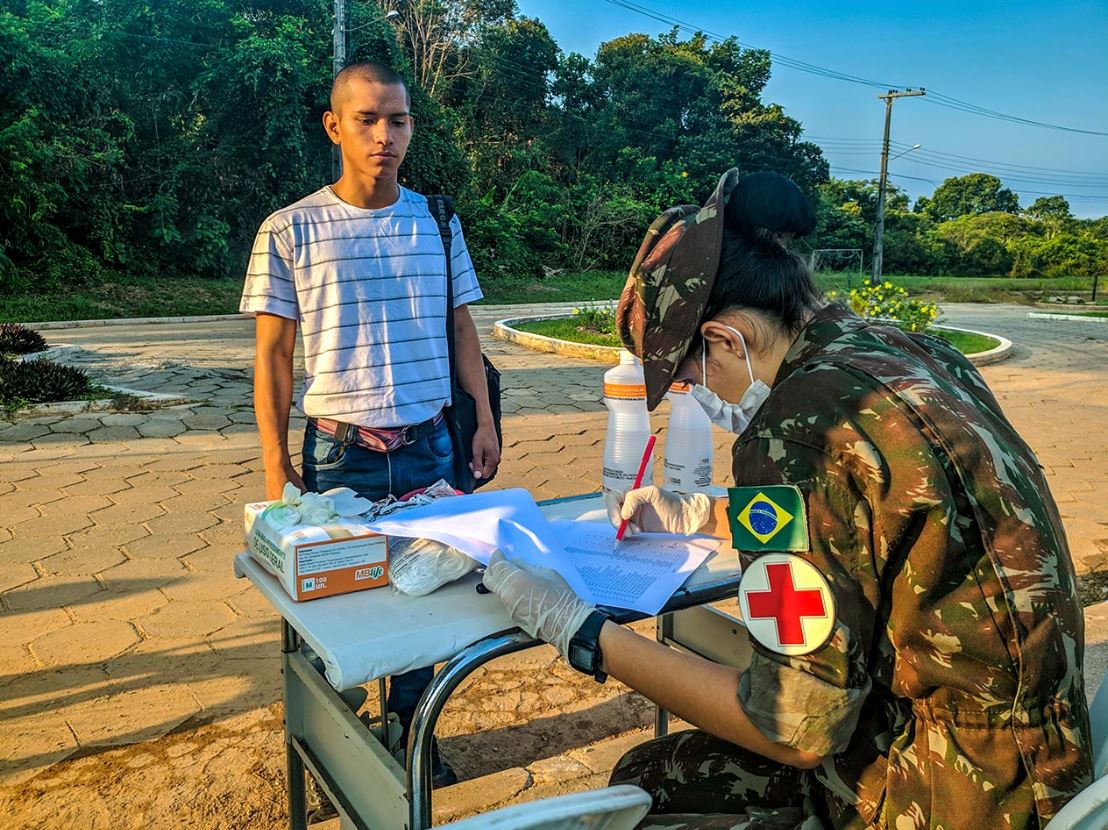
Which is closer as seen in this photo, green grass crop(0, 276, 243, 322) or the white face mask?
the white face mask

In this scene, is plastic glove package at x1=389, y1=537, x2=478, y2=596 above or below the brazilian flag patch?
below

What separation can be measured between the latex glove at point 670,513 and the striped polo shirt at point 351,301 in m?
0.72

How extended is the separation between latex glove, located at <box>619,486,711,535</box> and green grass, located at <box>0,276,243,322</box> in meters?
14.5

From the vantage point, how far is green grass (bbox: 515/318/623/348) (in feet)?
35.5

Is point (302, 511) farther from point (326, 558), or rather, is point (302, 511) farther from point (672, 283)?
point (672, 283)

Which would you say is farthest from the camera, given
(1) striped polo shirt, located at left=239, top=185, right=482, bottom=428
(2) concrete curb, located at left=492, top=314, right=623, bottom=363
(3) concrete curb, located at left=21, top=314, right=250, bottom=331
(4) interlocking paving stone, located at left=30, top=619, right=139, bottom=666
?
(3) concrete curb, located at left=21, top=314, right=250, bottom=331

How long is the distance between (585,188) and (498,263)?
200 inches

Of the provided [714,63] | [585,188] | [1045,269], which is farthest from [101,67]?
[1045,269]

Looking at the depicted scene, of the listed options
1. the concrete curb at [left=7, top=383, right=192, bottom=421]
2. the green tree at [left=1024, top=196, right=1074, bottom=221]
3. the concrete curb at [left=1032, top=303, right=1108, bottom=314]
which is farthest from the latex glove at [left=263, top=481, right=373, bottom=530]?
the green tree at [left=1024, top=196, right=1074, bottom=221]

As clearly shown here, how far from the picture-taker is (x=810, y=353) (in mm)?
1220

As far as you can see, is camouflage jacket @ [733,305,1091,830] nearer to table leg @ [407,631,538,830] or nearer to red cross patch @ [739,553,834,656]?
red cross patch @ [739,553,834,656]

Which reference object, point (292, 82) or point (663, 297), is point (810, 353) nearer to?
point (663, 297)

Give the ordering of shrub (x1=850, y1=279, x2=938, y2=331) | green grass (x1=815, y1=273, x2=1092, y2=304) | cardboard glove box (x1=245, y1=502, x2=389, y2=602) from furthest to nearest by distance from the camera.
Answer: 1. green grass (x1=815, y1=273, x2=1092, y2=304)
2. shrub (x1=850, y1=279, x2=938, y2=331)
3. cardboard glove box (x1=245, y1=502, x2=389, y2=602)

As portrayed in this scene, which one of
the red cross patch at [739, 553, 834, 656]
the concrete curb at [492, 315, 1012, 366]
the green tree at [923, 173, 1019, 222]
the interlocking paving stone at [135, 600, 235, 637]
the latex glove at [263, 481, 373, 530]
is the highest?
the green tree at [923, 173, 1019, 222]
